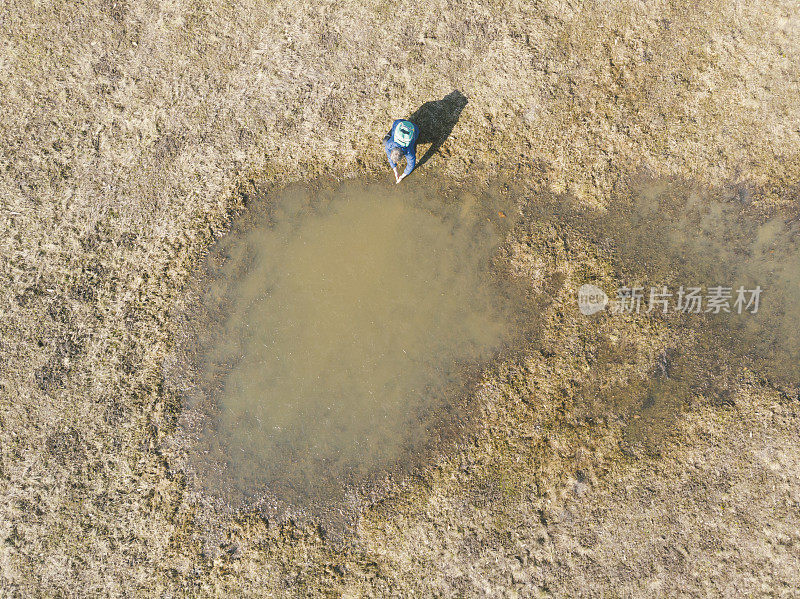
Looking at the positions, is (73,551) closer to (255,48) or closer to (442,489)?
(442,489)

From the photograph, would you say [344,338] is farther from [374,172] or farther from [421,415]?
[374,172]

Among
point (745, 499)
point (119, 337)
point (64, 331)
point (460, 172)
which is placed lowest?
point (64, 331)

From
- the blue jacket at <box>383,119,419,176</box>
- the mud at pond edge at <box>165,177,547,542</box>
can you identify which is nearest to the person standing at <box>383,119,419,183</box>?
the blue jacket at <box>383,119,419,176</box>

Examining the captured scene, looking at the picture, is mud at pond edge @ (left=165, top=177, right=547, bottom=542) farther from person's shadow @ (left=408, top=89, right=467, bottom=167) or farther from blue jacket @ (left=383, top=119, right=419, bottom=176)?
person's shadow @ (left=408, top=89, right=467, bottom=167)

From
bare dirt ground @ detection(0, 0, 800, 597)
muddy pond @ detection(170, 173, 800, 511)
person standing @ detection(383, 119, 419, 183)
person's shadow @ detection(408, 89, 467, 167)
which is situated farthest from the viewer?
person's shadow @ detection(408, 89, 467, 167)

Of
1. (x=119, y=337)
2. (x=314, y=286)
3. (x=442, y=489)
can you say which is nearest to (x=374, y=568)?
(x=442, y=489)

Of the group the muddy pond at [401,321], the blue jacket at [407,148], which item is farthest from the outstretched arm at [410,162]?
the muddy pond at [401,321]

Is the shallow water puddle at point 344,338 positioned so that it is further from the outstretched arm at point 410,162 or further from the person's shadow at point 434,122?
the person's shadow at point 434,122
